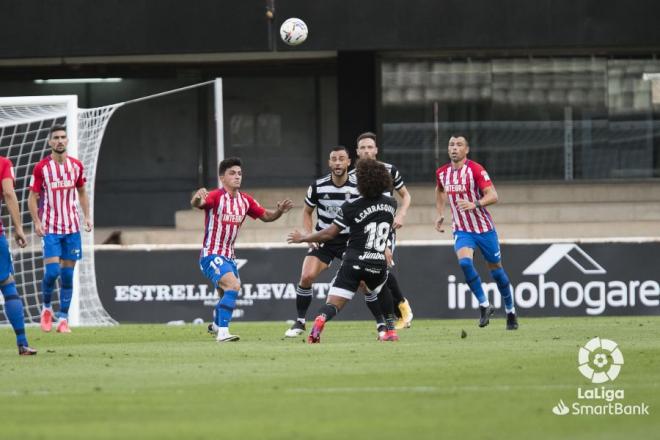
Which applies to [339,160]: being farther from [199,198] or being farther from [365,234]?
[365,234]

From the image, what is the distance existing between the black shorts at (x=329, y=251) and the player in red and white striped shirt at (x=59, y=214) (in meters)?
2.72

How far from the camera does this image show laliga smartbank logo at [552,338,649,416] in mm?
7742

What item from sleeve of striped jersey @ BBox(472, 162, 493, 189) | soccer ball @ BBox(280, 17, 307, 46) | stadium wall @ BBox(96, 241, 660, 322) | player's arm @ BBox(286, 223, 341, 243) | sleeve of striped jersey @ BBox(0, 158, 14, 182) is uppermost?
soccer ball @ BBox(280, 17, 307, 46)

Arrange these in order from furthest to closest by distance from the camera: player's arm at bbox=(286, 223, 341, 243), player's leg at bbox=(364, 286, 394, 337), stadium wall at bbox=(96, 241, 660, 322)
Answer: stadium wall at bbox=(96, 241, 660, 322) → player's leg at bbox=(364, 286, 394, 337) → player's arm at bbox=(286, 223, 341, 243)

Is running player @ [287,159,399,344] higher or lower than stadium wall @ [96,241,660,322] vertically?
higher

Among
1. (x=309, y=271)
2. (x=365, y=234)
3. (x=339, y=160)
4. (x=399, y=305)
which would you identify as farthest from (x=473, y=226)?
(x=365, y=234)

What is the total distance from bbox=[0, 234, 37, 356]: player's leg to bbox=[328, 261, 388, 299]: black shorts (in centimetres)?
279

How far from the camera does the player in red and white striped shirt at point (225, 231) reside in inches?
507

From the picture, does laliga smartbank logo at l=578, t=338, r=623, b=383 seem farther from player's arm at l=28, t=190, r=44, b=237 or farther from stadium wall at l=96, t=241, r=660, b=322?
stadium wall at l=96, t=241, r=660, b=322

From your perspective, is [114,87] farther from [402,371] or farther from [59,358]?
[402,371]

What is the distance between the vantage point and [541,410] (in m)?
7.76

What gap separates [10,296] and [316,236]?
2891 mm

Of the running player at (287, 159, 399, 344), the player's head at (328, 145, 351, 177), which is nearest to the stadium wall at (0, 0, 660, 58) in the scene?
the player's head at (328, 145, 351, 177)

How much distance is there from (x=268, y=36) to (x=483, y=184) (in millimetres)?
10169
